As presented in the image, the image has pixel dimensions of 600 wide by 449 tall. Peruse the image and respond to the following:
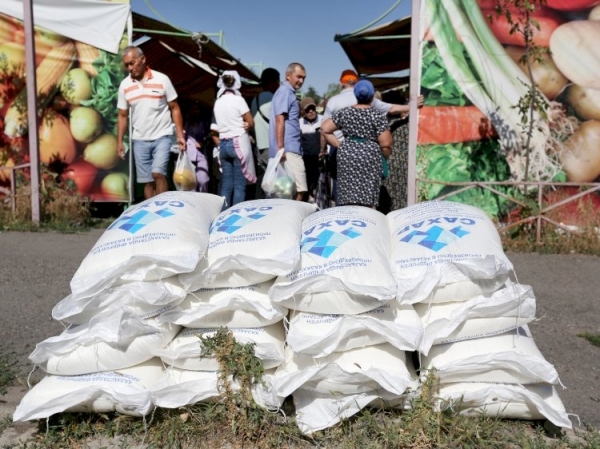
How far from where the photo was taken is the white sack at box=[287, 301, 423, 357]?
2.92m

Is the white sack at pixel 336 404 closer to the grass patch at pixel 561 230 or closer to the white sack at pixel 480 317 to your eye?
the white sack at pixel 480 317

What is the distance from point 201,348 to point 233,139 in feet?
14.7

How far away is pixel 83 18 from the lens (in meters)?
8.92

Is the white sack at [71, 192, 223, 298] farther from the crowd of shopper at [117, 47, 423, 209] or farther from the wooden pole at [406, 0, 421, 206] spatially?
the wooden pole at [406, 0, 421, 206]

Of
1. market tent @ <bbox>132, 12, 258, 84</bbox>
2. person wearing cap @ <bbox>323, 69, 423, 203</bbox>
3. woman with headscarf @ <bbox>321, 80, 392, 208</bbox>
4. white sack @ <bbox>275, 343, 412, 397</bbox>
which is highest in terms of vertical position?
market tent @ <bbox>132, 12, 258, 84</bbox>

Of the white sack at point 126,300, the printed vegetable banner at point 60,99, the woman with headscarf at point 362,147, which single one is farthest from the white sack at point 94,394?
the printed vegetable banner at point 60,99

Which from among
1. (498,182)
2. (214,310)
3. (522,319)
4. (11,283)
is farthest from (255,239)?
(498,182)

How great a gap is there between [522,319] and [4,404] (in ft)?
8.71

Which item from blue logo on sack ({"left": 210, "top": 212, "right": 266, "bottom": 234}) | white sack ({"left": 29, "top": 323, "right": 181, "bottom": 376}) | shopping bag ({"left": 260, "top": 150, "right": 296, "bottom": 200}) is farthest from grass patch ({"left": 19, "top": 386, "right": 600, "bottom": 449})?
shopping bag ({"left": 260, "top": 150, "right": 296, "bottom": 200})

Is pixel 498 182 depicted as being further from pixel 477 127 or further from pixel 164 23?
pixel 164 23

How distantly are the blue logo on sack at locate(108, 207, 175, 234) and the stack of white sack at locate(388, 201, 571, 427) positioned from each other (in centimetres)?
119

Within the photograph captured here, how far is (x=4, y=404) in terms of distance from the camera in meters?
3.44

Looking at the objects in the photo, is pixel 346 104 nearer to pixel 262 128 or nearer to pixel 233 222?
pixel 262 128

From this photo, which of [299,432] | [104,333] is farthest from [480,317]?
[104,333]
